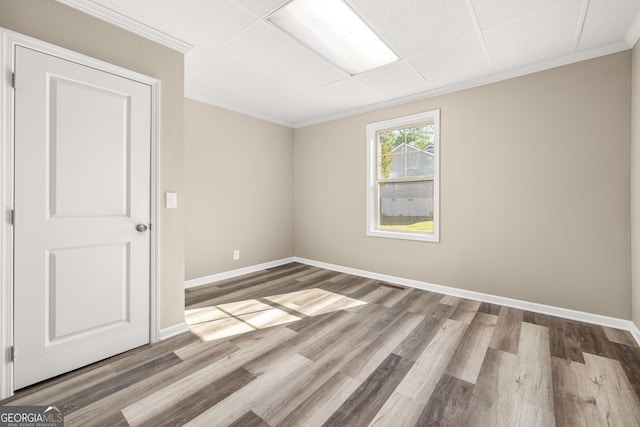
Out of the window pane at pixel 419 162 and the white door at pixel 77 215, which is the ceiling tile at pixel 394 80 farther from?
the white door at pixel 77 215

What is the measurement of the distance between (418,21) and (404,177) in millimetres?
2055

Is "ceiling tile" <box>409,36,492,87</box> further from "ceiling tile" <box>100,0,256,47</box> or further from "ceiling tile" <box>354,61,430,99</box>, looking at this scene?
"ceiling tile" <box>100,0,256,47</box>

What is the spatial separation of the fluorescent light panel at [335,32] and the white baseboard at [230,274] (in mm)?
3130

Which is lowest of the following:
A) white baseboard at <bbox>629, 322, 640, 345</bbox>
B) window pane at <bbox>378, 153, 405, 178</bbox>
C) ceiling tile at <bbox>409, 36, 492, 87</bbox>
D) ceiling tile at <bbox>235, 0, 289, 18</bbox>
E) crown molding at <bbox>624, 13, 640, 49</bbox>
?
white baseboard at <bbox>629, 322, 640, 345</bbox>

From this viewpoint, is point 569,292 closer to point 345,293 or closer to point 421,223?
point 421,223

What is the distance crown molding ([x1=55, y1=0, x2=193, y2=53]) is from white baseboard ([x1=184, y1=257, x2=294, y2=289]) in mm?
2716

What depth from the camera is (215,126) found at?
12.7 feet

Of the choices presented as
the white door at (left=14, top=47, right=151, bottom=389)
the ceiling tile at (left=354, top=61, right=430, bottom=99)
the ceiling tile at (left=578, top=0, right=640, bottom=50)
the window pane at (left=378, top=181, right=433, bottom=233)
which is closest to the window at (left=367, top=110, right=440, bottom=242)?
the window pane at (left=378, top=181, right=433, bottom=233)

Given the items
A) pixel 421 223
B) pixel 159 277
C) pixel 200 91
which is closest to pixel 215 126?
pixel 200 91

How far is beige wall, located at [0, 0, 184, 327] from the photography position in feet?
5.85

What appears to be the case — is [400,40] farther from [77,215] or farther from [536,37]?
[77,215]

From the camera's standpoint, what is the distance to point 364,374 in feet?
6.07

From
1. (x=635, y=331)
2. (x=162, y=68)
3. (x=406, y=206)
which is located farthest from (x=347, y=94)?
(x=635, y=331)

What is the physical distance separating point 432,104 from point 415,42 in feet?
4.14
